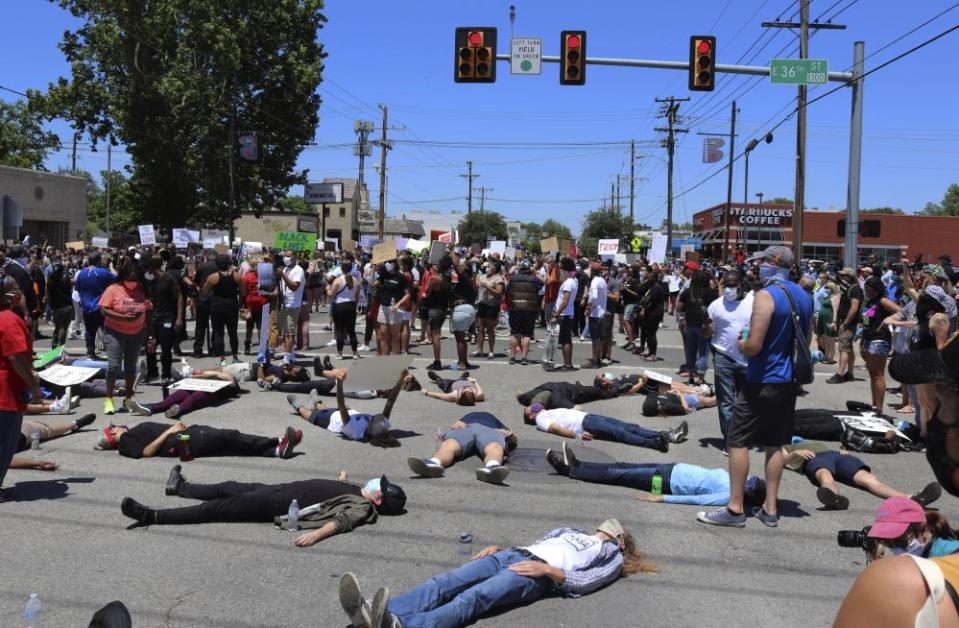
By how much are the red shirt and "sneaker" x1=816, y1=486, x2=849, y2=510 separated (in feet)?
20.4

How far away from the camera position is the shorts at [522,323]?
14195mm

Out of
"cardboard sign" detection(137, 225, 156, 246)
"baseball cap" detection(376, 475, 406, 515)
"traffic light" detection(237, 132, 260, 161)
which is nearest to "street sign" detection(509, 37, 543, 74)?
"baseball cap" detection(376, 475, 406, 515)

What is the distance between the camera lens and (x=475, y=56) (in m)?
14.6

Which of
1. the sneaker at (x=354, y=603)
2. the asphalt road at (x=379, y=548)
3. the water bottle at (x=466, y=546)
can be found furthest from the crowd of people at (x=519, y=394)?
the water bottle at (x=466, y=546)

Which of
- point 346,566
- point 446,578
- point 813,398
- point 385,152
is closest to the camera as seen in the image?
point 446,578

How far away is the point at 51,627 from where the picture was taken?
417 centimetres

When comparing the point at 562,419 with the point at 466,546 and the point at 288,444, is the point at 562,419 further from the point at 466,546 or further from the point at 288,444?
the point at 466,546

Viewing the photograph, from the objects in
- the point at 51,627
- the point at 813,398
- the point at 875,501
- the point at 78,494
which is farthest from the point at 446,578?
the point at 813,398

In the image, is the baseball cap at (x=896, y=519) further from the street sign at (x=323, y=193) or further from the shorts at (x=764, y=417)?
the street sign at (x=323, y=193)

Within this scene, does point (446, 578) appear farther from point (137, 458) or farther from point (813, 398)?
point (813, 398)

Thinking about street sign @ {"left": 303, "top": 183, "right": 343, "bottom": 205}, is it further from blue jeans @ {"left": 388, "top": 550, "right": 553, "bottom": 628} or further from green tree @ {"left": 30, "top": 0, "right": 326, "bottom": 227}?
blue jeans @ {"left": 388, "top": 550, "right": 553, "bottom": 628}

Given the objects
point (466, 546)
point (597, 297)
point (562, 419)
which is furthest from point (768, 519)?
point (597, 297)

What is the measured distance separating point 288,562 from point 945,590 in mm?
4172

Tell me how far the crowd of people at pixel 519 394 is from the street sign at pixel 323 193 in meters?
40.9
